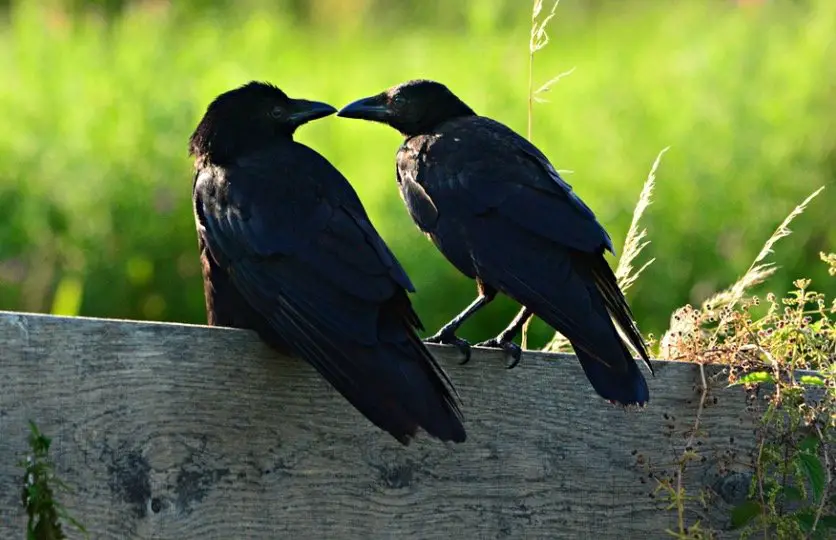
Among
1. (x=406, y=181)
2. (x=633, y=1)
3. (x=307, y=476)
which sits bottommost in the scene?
(x=307, y=476)

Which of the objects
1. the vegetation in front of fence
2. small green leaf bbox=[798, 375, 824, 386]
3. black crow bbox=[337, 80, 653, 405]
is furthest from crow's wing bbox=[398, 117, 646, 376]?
the vegetation in front of fence

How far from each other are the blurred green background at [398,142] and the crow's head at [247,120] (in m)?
2.03

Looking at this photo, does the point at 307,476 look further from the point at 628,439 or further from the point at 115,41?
the point at 115,41

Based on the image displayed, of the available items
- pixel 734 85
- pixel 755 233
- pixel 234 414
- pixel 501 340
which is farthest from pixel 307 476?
pixel 734 85

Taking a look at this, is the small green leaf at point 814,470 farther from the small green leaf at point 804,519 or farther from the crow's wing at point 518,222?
the crow's wing at point 518,222

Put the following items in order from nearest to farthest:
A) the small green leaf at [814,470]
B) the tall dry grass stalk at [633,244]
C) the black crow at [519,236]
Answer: the small green leaf at [814,470]
the black crow at [519,236]
the tall dry grass stalk at [633,244]

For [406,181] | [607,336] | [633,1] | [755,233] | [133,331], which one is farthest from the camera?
[633,1]

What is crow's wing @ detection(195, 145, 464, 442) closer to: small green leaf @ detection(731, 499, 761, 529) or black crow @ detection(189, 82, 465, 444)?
black crow @ detection(189, 82, 465, 444)

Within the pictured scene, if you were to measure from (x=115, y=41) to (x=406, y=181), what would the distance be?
4007 millimetres

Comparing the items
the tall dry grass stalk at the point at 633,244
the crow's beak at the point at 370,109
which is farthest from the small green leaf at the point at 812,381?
the crow's beak at the point at 370,109

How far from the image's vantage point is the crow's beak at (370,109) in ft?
13.3

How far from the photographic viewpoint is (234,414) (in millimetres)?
2525

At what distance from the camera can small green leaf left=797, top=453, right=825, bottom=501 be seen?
270 centimetres

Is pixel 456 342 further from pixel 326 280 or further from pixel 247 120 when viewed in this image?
pixel 247 120
